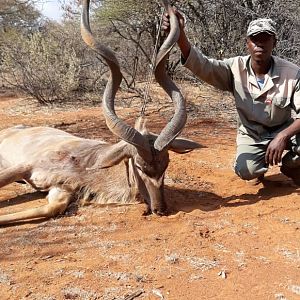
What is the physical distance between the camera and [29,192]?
202 inches

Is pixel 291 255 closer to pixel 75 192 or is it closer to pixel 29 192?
pixel 75 192

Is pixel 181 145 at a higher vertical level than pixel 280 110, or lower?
lower

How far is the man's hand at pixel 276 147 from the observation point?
4.54 m

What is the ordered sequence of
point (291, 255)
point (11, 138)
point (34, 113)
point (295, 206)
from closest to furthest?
point (291, 255) < point (295, 206) < point (11, 138) < point (34, 113)

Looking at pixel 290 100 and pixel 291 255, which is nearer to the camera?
pixel 291 255

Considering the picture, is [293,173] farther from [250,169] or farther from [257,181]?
[250,169]

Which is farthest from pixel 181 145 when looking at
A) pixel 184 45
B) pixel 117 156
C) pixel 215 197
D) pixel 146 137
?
pixel 184 45

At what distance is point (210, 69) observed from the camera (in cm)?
Answer: 487

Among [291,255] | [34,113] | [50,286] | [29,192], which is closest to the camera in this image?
[50,286]

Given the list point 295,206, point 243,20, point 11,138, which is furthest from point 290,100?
point 243,20

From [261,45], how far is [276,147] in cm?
98

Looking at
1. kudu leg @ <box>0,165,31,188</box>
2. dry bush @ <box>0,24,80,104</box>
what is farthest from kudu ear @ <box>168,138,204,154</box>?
dry bush @ <box>0,24,80,104</box>

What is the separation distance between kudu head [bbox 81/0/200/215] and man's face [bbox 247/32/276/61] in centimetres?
82

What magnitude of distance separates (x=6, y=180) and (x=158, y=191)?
61.5 inches
